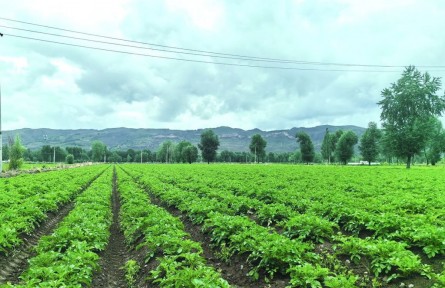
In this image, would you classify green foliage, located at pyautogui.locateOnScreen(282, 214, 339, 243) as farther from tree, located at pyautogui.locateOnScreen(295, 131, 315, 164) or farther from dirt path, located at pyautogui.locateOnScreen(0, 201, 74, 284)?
tree, located at pyautogui.locateOnScreen(295, 131, 315, 164)

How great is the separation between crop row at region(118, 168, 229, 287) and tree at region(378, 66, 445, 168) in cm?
5672

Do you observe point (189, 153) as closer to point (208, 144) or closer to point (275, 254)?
point (208, 144)

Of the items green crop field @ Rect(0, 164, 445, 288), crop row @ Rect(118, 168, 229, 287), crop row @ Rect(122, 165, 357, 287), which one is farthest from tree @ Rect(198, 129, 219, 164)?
crop row @ Rect(122, 165, 357, 287)

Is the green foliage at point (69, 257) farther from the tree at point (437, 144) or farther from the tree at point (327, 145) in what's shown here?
the tree at point (327, 145)

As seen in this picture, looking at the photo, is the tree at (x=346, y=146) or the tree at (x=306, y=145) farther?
the tree at (x=306, y=145)

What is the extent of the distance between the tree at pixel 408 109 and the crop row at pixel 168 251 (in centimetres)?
5672

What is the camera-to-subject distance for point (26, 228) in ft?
39.8

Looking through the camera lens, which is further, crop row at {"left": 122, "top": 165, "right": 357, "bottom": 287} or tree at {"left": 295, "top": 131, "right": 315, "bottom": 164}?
tree at {"left": 295, "top": 131, "right": 315, "bottom": 164}

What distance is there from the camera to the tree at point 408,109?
194 ft

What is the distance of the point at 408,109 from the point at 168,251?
6407 cm

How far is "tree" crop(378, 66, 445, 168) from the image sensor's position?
5903cm

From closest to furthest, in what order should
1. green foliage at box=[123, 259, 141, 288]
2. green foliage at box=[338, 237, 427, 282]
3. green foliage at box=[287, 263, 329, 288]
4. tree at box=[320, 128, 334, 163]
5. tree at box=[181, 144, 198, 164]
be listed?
green foliage at box=[287, 263, 329, 288], green foliage at box=[338, 237, 427, 282], green foliage at box=[123, 259, 141, 288], tree at box=[320, 128, 334, 163], tree at box=[181, 144, 198, 164]

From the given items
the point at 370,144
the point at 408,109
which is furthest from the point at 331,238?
the point at 370,144

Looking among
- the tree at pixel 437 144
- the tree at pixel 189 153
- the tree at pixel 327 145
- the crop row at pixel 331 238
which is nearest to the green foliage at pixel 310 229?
the crop row at pixel 331 238
